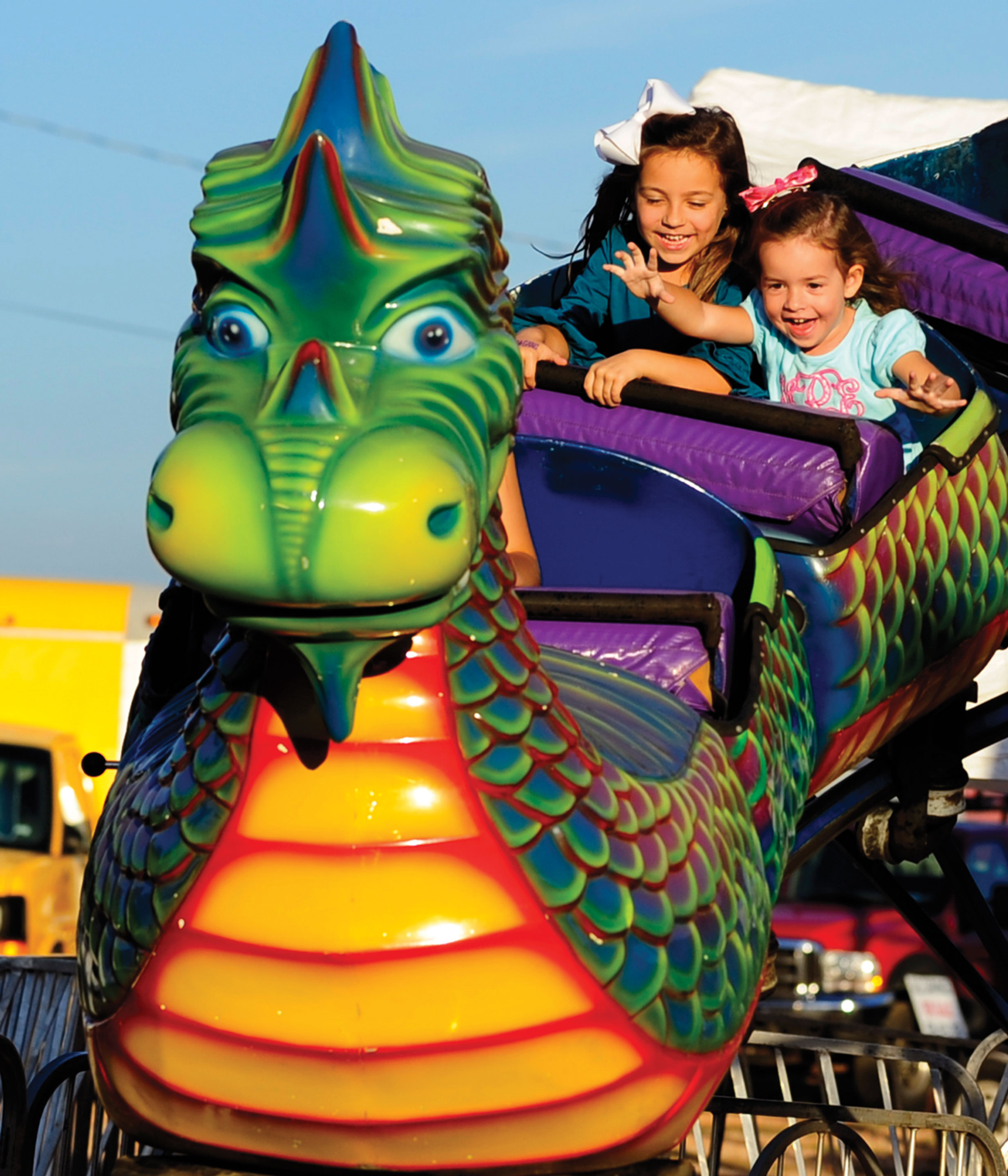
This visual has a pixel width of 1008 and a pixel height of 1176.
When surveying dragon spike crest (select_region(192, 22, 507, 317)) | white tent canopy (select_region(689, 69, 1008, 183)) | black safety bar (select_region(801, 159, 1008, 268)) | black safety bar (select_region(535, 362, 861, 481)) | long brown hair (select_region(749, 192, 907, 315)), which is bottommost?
dragon spike crest (select_region(192, 22, 507, 317))

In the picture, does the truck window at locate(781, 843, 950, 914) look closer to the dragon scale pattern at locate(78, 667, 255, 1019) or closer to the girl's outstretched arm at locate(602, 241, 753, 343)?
the girl's outstretched arm at locate(602, 241, 753, 343)

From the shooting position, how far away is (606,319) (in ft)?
9.87

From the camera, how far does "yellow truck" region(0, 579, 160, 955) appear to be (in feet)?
28.9

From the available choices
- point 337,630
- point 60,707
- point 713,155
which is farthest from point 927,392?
point 60,707

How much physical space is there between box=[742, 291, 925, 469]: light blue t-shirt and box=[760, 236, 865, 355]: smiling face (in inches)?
0.8

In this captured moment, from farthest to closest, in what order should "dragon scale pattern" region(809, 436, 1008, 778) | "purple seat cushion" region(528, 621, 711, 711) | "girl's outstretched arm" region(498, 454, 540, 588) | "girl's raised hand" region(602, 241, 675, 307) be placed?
"girl's raised hand" region(602, 241, 675, 307), "dragon scale pattern" region(809, 436, 1008, 778), "girl's outstretched arm" region(498, 454, 540, 588), "purple seat cushion" region(528, 621, 711, 711)

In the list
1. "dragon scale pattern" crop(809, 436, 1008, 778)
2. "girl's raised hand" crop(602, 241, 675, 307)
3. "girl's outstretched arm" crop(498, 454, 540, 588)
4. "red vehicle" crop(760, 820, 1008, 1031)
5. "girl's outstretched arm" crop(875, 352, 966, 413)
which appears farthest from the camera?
"red vehicle" crop(760, 820, 1008, 1031)

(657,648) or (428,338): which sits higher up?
(428,338)

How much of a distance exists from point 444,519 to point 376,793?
27 centimetres

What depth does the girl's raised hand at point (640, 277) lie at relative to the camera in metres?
2.45

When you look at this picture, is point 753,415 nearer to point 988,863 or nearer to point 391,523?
point 391,523

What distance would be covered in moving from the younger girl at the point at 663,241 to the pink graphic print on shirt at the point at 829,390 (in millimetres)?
72

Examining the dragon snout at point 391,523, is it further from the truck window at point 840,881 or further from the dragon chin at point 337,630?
the truck window at point 840,881

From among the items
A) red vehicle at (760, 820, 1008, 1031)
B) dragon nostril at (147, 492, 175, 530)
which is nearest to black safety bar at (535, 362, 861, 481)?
dragon nostril at (147, 492, 175, 530)
